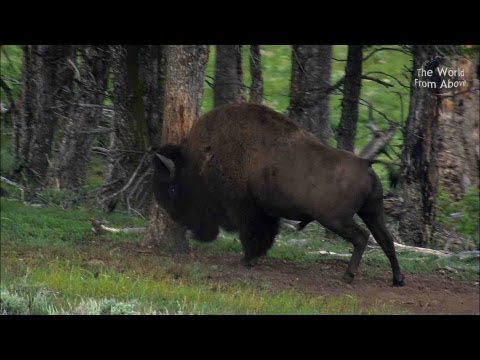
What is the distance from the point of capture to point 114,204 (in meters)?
15.8

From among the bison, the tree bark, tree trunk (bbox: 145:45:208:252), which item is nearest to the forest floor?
tree trunk (bbox: 145:45:208:252)

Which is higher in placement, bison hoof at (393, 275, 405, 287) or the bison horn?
the bison horn

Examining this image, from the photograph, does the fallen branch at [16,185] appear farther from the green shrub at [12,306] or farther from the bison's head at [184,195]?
the green shrub at [12,306]

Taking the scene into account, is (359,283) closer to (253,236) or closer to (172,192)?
(253,236)

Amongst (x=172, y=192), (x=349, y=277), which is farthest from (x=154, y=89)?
(x=349, y=277)

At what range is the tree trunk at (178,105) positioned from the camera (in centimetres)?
1284

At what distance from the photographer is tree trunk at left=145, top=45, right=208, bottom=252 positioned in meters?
12.8

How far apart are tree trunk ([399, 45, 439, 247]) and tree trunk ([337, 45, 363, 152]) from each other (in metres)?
1.01

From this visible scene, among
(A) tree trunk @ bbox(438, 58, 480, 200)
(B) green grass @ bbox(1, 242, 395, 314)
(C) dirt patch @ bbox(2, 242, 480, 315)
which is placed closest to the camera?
(B) green grass @ bbox(1, 242, 395, 314)

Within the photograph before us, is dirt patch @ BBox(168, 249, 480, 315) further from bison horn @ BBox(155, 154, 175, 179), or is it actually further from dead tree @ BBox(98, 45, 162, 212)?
dead tree @ BBox(98, 45, 162, 212)

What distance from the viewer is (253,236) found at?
12.3 meters

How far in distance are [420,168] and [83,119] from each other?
608cm
